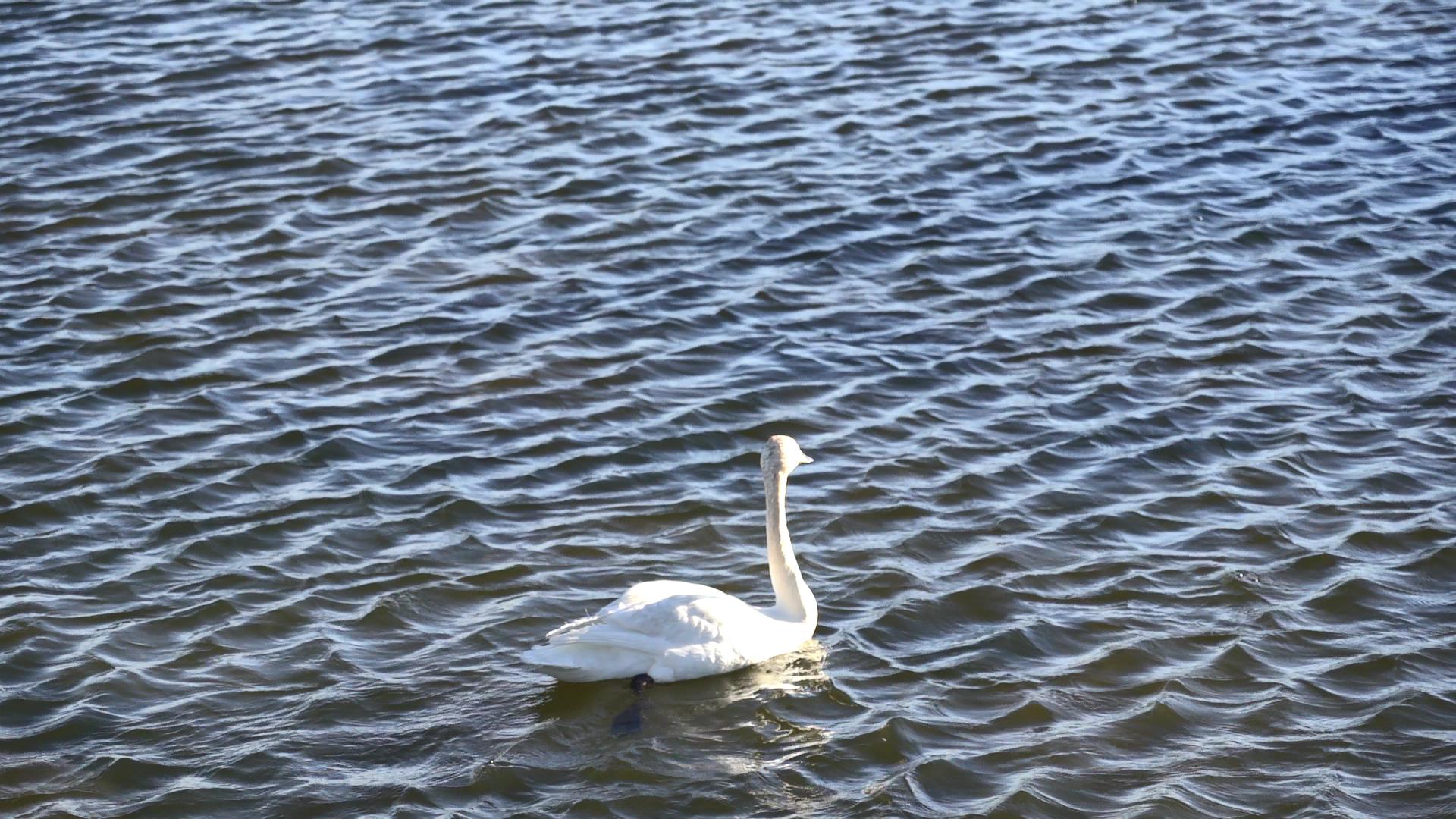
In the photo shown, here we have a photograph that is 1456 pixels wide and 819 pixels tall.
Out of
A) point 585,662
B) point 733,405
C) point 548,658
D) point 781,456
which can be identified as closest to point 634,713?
point 585,662

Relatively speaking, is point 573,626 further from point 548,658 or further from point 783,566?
point 783,566

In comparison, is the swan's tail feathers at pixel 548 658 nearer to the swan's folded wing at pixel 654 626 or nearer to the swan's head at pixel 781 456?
the swan's folded wing at pixel 654 626

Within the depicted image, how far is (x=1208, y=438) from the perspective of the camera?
10359mm

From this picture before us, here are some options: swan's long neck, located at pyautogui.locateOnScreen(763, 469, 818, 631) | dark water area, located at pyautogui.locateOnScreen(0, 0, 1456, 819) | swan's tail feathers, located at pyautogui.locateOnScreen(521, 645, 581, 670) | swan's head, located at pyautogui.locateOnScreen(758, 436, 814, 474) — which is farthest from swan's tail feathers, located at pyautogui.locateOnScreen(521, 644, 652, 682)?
swan's head, located at pyautogui.locateOnScreen(758, 436, 814, 474)

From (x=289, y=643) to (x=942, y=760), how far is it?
3.16 meters

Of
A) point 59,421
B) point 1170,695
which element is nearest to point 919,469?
point 1170,695

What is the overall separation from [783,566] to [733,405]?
233 cm

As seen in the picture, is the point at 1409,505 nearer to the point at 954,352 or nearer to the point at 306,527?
the point at 954,352

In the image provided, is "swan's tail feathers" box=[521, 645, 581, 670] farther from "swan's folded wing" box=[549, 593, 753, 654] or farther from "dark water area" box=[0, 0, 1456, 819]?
"dark water area" box=[0, 0, 1456, 819]

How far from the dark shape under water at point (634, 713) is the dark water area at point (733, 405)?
50mm

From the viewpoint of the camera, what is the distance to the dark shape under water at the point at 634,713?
7926mm

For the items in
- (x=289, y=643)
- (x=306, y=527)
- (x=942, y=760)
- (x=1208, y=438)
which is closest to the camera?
(x=942, y=760)

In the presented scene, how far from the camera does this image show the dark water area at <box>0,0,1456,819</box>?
783 cm

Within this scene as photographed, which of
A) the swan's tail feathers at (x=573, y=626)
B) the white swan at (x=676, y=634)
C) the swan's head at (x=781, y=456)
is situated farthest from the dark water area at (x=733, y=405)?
the swan's head at (x=781, y=456)
